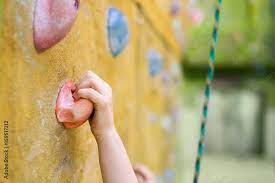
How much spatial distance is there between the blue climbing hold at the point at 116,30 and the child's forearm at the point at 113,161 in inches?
19.4

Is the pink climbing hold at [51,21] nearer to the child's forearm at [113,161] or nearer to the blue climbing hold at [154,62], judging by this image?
the child's forearm at [113,161]

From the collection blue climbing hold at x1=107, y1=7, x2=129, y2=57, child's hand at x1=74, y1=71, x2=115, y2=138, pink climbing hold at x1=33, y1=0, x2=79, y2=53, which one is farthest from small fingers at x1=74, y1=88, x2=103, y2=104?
blue climbing hold at x1=107, y1=7, x2=129, y2=57

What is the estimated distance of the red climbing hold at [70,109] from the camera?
3.14ft

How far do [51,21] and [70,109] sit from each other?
0.56ft

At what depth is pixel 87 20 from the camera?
1.21 metres

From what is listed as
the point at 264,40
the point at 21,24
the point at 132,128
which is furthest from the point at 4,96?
the point at 264,40

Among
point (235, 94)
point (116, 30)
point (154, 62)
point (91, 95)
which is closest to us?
point (91, 95)

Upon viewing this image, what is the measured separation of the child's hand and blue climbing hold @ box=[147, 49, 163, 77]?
1.40 m

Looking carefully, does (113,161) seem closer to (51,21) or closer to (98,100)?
(98,100)

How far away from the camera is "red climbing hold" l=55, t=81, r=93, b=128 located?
957 millimetres

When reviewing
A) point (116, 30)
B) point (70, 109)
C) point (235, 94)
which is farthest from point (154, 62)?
point (235, 94)

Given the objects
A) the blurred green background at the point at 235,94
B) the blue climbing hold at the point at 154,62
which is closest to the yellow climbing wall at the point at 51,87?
the blue climbing hold at the point at 154,62

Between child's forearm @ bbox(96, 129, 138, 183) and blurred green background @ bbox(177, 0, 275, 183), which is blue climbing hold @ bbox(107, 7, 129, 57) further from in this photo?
blurred green background @ bbox(177, 0, 275, 183)

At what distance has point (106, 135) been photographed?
97cm
